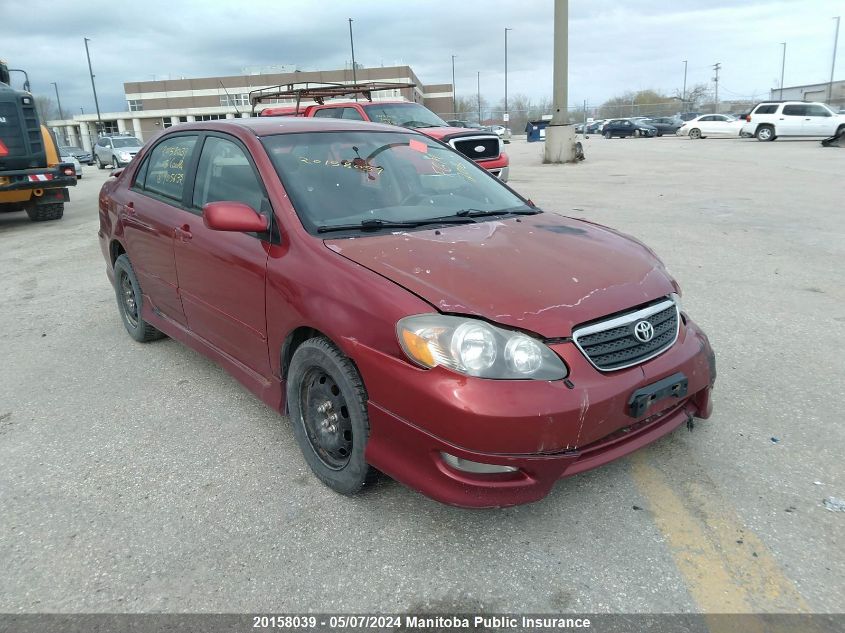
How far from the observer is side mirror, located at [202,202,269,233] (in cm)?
288

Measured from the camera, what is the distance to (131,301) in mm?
4789

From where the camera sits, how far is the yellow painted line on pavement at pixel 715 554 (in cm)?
209

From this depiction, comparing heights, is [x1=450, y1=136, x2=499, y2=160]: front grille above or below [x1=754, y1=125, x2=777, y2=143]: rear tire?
above

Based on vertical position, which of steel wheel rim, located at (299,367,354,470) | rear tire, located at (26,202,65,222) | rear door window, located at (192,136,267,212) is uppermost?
rear door window, located at (192,136,267,212)

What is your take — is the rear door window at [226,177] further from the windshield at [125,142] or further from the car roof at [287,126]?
the windshield at [125,142]

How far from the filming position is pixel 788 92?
71.4 m

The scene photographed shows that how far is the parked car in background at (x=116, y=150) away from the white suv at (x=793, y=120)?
29399mm

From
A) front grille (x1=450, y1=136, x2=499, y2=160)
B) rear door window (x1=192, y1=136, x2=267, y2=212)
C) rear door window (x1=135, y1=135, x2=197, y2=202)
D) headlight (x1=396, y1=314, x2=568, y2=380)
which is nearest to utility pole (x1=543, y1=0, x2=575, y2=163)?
front grille (x1=450, y1=136, x2=499, y2=160)

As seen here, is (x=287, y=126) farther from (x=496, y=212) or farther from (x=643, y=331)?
(x=643, y=331)

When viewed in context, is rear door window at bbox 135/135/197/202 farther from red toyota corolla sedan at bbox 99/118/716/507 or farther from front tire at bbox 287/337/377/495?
front tire at bbox 287/337/377/495

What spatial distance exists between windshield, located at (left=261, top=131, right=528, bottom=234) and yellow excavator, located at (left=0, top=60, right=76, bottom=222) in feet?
31.1

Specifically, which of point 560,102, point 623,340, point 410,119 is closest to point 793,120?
point 560,102

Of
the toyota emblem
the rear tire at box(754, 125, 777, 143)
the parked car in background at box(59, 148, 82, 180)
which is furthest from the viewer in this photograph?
the rear tire at box(754, 125, 777, 143)

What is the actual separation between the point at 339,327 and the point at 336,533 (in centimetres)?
85
